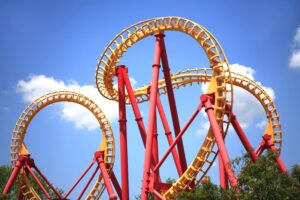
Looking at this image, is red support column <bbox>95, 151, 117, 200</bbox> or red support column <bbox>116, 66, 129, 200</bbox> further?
red support column <bbox>95, 151, 117, 200</bbox>

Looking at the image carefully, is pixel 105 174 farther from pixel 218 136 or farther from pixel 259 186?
pixel 259 186

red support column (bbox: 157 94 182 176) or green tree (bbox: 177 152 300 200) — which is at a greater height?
red support column (bbox: 157 94 182 176)

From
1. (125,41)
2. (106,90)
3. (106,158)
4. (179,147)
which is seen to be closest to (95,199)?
(106,158)

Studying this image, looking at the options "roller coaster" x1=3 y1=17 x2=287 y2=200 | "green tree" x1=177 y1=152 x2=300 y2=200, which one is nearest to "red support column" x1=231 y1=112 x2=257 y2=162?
"roller coaster" x1=3 y1=17 x2=287 y2=200

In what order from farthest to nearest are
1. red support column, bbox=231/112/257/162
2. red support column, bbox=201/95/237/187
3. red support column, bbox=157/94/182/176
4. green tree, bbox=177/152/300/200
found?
1. red support column, bbox=231/112/257/162
2. red support column, bbox=157/94/182/176
3. red support column, bbox=201/95/237/187
4. green tree, bbox=177/152/300/200

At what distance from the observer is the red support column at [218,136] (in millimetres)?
14397

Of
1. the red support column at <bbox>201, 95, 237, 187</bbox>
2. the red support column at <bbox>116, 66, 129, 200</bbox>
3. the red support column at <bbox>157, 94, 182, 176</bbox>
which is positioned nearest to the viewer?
the red support column at <bbox>201, 95, 237, 187</bbox>

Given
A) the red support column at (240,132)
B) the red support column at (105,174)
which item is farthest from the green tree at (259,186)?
the red support column at (105,174)

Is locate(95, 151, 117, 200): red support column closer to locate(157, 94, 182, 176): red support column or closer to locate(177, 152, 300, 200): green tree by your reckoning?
locate(157, 94, 182, 176): red support column

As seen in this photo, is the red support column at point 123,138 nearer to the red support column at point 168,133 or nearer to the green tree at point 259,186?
the red support column at point 168,133

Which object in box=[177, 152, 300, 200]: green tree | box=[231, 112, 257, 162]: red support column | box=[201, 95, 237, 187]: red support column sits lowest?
box=[177, 152, 300, 200]: green tree

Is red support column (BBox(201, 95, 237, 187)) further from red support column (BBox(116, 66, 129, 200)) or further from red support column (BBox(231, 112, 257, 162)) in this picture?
red support column (BBox(231, 112, 257, 162))

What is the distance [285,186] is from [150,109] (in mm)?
6448

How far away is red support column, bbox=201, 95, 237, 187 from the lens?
47.2 feet
